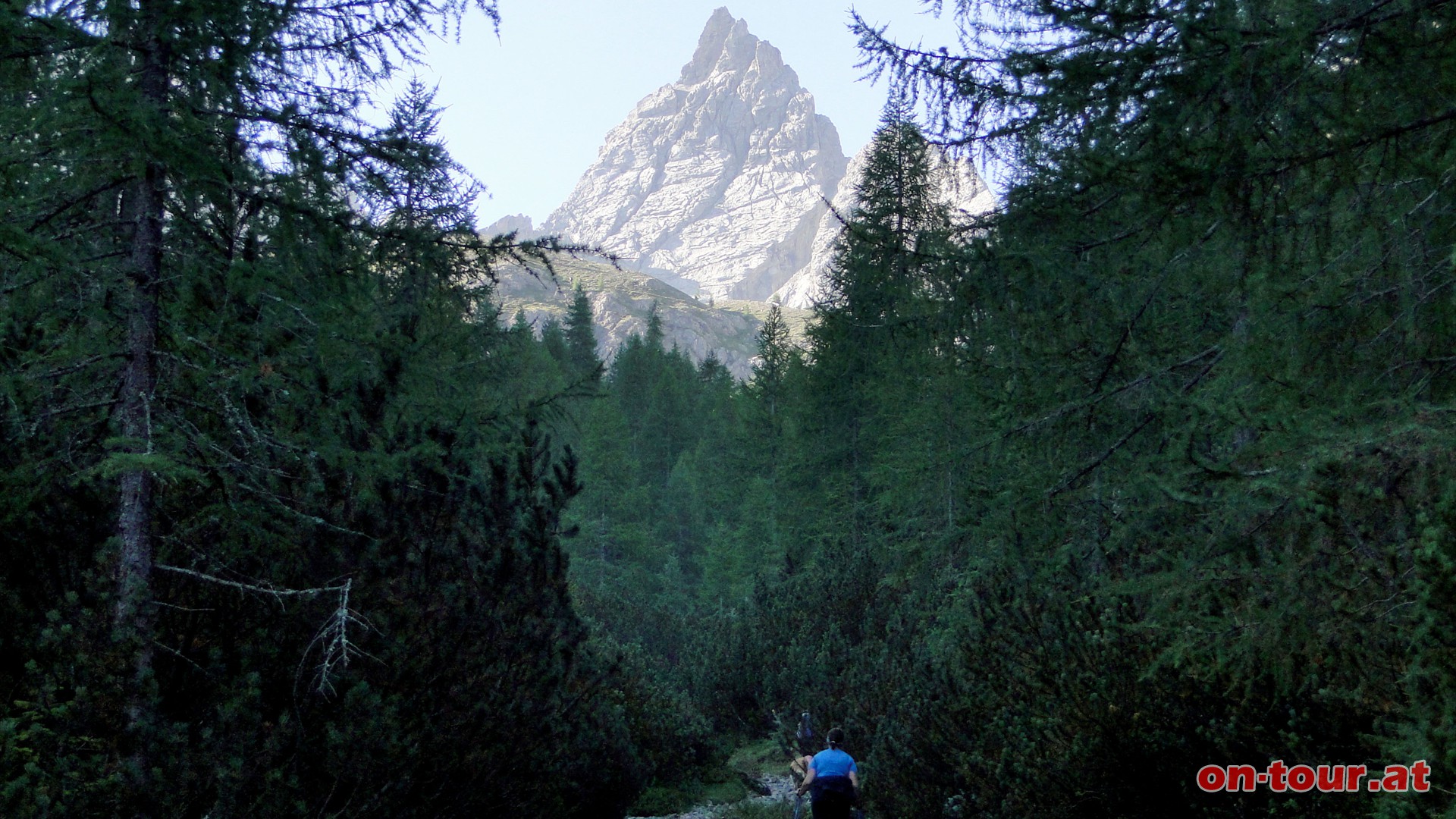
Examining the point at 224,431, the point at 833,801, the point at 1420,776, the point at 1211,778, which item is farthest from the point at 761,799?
the point at 1420,776

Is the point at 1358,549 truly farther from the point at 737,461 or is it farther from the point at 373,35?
the point at 737,461

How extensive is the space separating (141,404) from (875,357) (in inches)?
183

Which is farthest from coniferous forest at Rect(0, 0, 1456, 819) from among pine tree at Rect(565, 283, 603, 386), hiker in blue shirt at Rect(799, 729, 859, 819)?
pine tree at Rect(565, 283, 603, 386)

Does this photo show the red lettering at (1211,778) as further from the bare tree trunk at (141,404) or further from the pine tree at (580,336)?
the pine tree at (580,336)

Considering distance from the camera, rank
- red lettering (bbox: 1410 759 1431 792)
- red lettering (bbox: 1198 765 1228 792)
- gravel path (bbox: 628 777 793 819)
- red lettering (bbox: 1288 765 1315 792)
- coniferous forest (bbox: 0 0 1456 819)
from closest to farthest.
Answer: red lettering (bbox: 1410 759 1431 792) < coniferous forest (bbox: 0 0 1456 819) < red lettering (bbox: 1288 765 1315 792) < red lettering (bbox: 1198 765 1228 792) < gravel path (bbox: 628 777 793 819)

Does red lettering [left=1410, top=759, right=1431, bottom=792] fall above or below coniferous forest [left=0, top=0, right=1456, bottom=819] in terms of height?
below

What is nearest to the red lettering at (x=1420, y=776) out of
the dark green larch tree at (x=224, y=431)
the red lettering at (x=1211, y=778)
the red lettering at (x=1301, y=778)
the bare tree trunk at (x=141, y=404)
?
the red lettering at (x=1301, y=778)

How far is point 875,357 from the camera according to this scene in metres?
6.74

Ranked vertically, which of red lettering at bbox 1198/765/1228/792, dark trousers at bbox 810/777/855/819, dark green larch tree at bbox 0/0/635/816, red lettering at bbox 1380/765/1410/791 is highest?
dark green larch tree at bbox 0/0/635/816

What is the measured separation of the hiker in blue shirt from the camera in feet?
21.9

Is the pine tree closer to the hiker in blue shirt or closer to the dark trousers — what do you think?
the hiker in blue shirt

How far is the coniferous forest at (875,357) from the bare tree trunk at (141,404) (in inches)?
1.0

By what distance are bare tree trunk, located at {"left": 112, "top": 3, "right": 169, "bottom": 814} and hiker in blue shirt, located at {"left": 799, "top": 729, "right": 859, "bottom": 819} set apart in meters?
4.28

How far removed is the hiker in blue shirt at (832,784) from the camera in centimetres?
666
